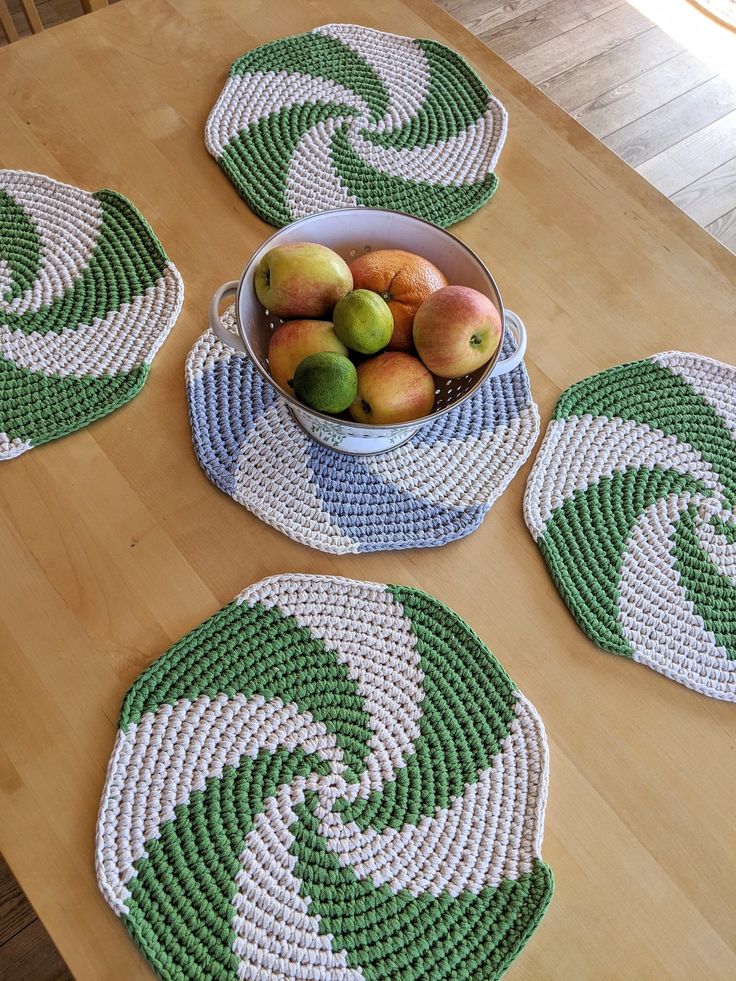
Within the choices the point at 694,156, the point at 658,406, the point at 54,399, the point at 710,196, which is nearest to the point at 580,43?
the point at 694,156

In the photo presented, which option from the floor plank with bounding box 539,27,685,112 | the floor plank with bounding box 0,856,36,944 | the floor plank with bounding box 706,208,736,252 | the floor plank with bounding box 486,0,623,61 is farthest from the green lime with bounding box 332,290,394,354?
the floor plank with bounding box 486,0,623,61

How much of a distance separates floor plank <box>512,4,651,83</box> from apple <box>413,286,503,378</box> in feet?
5.19

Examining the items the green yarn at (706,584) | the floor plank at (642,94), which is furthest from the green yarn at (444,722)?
the floor plank at (642,94)

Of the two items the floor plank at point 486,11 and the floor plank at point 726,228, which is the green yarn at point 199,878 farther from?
the floor plank at point 486,11

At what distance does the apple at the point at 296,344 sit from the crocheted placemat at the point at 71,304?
20 centimetres

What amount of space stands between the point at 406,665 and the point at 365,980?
25 cm

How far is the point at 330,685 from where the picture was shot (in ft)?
2.43

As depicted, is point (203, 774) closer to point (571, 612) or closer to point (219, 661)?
point (219, 661)

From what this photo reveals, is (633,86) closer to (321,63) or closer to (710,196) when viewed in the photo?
(710,196)

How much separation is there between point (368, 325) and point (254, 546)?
243 millimetres

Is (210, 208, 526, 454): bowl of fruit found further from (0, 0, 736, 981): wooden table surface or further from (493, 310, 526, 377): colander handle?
(0, 0, 736, 981): wooden table surface

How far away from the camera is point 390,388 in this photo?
71cm

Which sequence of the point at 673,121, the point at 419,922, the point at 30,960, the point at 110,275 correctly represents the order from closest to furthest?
the point at 419,922, the point at 110,275, the point at 30,960, the point at 673,121

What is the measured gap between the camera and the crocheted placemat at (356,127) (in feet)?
3.22
